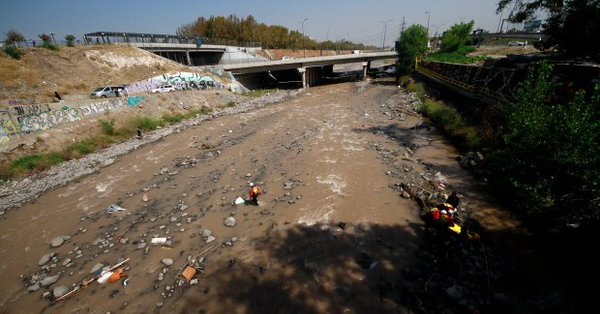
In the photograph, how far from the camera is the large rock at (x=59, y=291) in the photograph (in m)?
7.60

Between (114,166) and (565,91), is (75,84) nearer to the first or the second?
(114,166)

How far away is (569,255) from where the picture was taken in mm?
7863

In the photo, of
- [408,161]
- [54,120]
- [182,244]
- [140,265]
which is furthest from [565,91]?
[54,120]

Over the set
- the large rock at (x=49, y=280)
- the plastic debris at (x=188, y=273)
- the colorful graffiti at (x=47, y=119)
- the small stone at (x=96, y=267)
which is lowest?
the large rock at (x=49, y=280)

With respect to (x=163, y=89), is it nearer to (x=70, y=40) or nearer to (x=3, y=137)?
(x=70, y=40)

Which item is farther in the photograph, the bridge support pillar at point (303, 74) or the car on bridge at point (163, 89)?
the bridge support pillar at point (303, 74)

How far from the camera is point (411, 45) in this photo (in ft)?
155

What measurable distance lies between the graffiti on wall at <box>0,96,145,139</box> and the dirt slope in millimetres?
5252

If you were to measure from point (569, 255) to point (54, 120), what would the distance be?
93.1 feet

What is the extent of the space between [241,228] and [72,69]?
31.1m

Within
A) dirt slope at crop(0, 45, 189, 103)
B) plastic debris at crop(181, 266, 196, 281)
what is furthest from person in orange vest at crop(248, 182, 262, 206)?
dirt slope at crop(0, 45, 189, 103)

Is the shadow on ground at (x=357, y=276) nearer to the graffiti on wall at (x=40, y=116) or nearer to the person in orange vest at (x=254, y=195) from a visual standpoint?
the person in orange vest at (x=254, y=195)

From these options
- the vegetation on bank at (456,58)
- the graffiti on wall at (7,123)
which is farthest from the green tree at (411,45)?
the graffiti on wall at (7,123)

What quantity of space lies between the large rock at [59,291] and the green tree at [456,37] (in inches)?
2883
